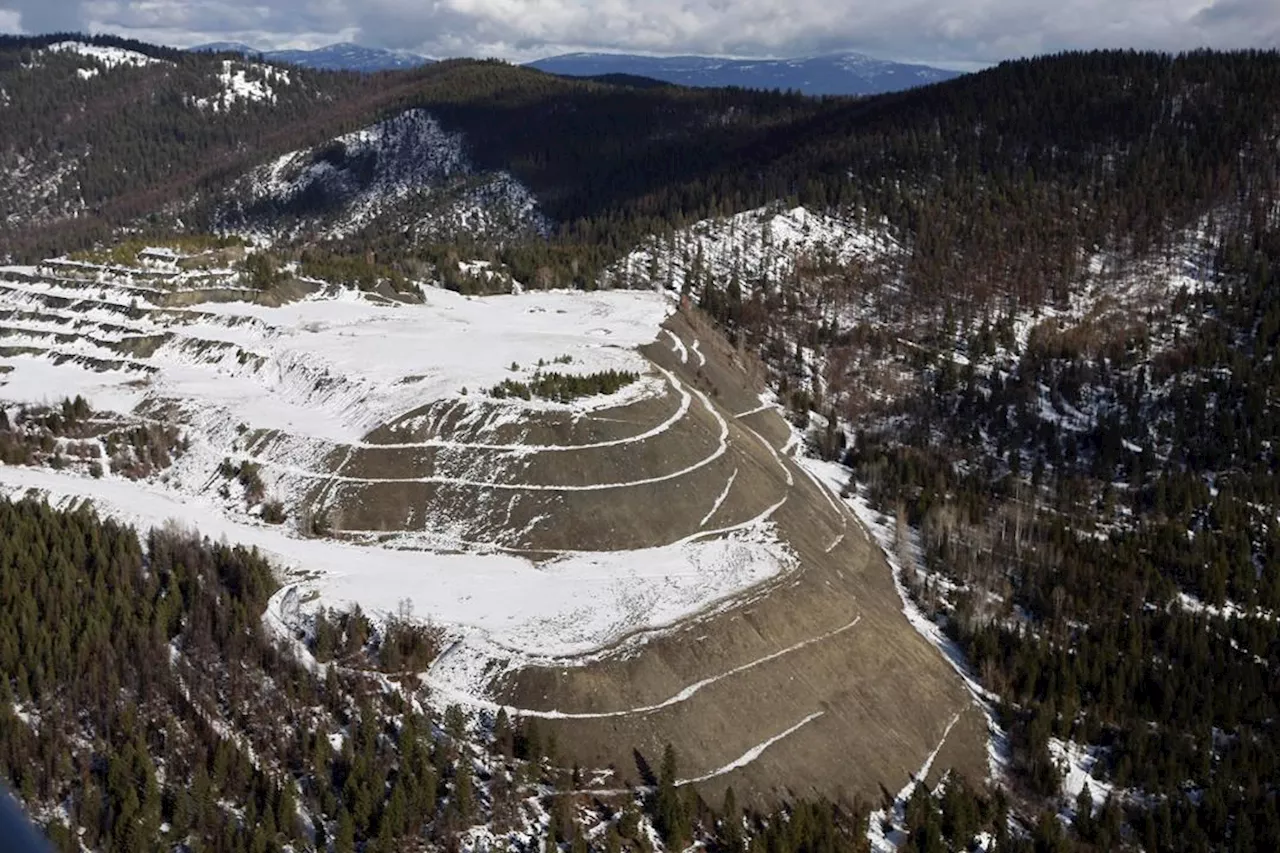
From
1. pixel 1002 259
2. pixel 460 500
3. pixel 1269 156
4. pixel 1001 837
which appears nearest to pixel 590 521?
pixel 460 500

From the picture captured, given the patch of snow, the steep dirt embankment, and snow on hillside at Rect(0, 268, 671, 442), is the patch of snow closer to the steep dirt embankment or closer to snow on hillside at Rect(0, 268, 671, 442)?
the steep dirt embankment

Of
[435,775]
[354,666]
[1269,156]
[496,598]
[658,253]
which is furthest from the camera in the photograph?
[1269,156]

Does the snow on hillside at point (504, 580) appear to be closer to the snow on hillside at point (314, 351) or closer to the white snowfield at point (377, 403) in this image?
the white snowfield at point (377, 403)

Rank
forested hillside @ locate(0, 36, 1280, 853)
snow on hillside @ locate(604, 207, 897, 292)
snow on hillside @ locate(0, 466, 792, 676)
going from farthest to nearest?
1. snow on hillside @ locate(604, 207, 897, 292)
2. snow on hillside @ locate(0, 466, 792, 676)
3. forested hillside @ locate(0, 36, 1280, 853)

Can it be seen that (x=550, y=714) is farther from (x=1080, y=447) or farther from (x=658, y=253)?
(x=658, y=253)

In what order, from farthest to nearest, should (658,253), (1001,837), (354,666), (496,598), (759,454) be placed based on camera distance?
1. (658,253)
2. (759,454)
3. (496,598)
4. (354,666)
5. (1001,837)

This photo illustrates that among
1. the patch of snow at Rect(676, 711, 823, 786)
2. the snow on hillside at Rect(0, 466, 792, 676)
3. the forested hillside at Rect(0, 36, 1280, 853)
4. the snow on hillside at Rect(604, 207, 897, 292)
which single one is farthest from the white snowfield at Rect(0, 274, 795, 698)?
the snow on hillside at Rect(604, 207, 897, 292)

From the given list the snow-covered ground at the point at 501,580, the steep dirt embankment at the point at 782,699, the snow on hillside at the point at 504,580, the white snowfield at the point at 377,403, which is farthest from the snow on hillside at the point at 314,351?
the steep dirt embankment at the point at 782,699
